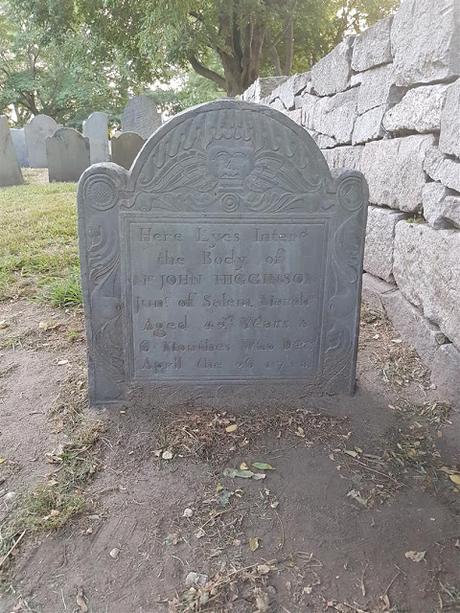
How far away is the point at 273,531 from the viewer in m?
1.94

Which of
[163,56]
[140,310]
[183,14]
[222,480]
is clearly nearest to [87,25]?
[163,56]

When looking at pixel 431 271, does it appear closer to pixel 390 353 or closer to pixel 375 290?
pixel 390 353

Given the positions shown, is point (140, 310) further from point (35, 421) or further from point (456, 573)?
point (456, 573)

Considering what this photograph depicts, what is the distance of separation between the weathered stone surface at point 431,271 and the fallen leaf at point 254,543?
150 centimetres

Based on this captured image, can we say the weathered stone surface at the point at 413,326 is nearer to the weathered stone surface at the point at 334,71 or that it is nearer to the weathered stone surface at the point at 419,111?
the weathered stone surface at the point at 419,111

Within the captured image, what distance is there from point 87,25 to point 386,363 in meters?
14.7

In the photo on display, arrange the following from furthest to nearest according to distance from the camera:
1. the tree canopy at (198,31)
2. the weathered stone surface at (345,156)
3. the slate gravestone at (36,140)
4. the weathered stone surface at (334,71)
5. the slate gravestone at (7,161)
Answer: the slate gravestone at (36,140)
the tree canopy at (198,31)
the slate gravestone at (7,161)
the weathered stone surface at (334,71)
the weathered stone surface at (345,156)

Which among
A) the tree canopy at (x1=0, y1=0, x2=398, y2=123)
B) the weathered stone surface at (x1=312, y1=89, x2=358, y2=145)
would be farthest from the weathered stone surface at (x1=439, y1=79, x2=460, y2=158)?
the tree canopy at (x1=0, y1=0, x2=398, y2=123)

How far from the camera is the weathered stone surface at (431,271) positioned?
8.66ft

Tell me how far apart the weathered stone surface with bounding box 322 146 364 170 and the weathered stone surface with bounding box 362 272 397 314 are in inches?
35.1

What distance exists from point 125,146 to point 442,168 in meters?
8.83

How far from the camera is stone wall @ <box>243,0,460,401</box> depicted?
270 cm

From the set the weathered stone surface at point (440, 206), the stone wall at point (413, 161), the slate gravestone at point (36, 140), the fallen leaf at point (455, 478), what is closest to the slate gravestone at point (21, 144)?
the slate gravestone at point (36, 140)

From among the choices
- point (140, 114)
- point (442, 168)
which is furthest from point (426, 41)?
point (140, 114)
